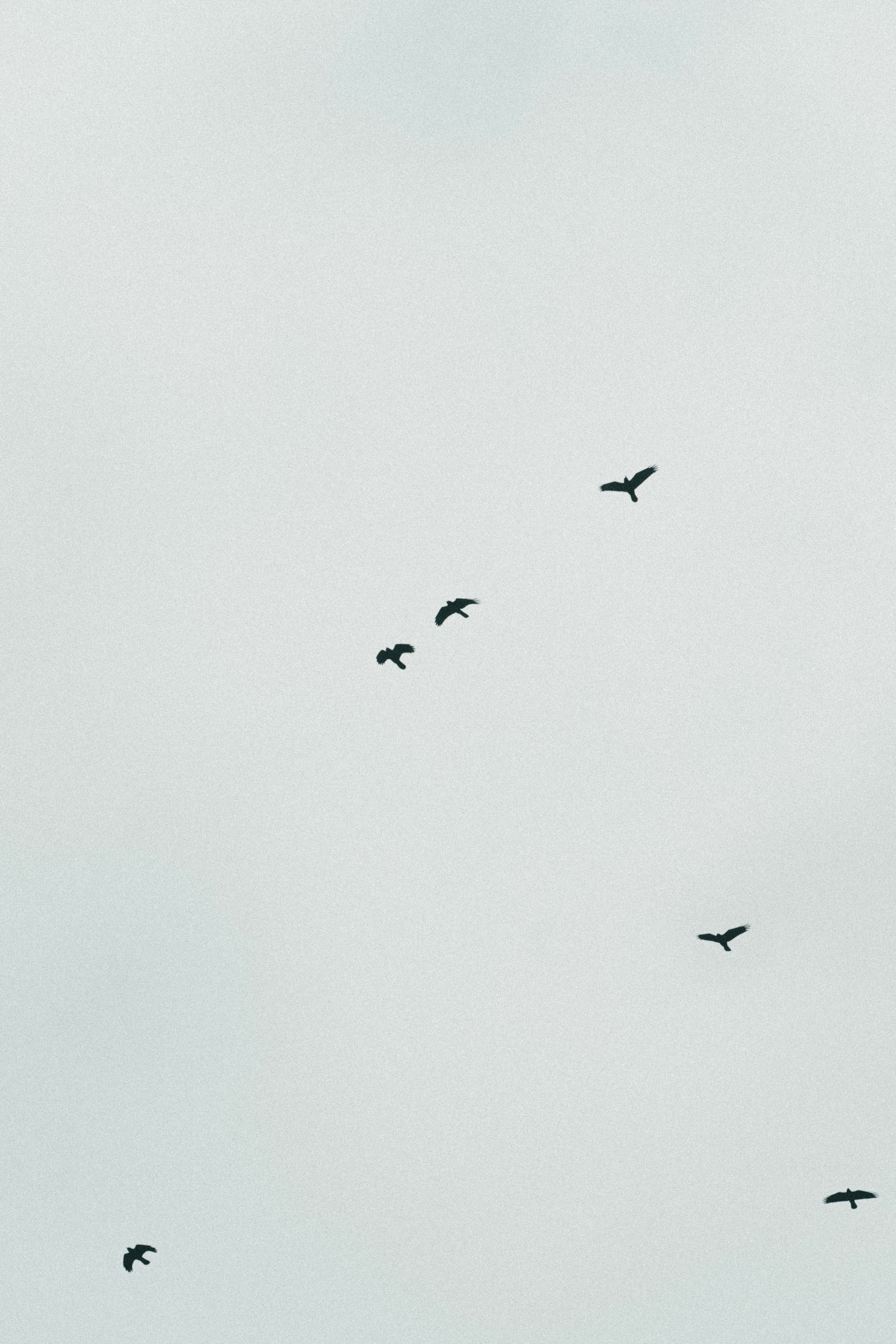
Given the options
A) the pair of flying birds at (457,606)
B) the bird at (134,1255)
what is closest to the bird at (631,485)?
the pair of flying birds at (457,606)

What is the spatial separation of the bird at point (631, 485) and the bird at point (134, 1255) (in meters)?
41.7

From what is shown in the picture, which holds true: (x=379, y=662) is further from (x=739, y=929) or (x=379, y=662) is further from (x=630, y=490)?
(x=739, y=929)

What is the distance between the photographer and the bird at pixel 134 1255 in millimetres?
99875

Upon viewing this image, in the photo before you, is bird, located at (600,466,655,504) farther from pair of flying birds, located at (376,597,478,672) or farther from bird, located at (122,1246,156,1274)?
bird, located at (122,1246,156,1274)

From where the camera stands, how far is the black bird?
9869 centimetres

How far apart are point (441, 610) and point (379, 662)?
617cm

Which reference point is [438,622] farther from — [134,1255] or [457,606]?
[134,1255]

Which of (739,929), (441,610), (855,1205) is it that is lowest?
(855,1205)

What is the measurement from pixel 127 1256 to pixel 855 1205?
1375 inches

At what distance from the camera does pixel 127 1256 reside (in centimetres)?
10088

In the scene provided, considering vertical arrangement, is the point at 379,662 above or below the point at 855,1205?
above

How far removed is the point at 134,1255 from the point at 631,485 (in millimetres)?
43832

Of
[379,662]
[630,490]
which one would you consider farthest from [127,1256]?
[630,490]

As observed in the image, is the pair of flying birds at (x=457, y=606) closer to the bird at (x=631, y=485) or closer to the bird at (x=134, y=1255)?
the bird at (x=631, y=485)
